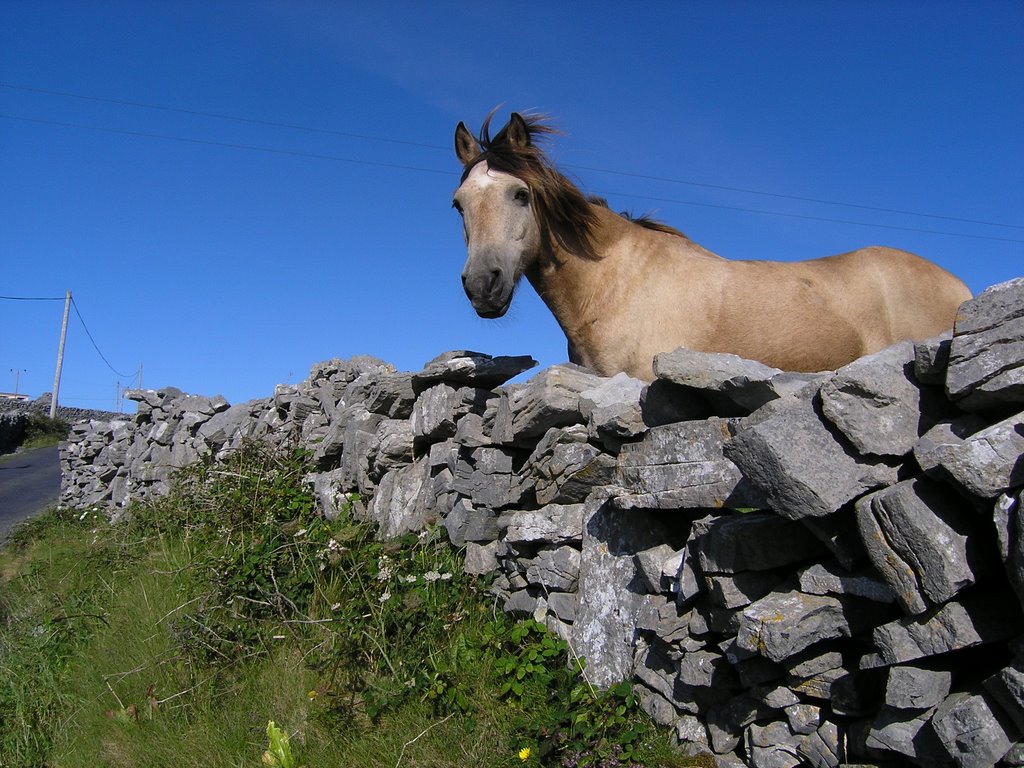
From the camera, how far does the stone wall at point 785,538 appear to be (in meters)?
2.05

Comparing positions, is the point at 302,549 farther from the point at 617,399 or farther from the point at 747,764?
the point at 747,764

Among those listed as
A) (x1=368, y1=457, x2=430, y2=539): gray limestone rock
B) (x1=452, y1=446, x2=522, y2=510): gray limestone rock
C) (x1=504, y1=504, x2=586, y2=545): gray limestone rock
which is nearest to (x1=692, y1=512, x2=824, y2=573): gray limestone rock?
(x1=504, y1=504, x2=586, y2=545): gray limestone rock

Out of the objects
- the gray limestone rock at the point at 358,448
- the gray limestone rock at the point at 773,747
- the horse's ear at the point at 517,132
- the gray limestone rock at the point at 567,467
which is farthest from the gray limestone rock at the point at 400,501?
the gray limestone rock at the point at 773,747

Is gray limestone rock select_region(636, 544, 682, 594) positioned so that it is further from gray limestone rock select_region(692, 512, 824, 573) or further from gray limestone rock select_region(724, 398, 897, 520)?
gray limestone rock select_region(724, 398, 897, 520)

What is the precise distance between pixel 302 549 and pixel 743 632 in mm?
3441

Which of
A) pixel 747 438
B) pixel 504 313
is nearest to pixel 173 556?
pixel 504 313

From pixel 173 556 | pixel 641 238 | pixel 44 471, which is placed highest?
pixel 44 471

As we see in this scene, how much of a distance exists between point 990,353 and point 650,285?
290 centimetres

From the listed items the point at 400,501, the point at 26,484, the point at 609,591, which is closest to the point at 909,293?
the point at 609,591

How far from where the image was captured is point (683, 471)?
3.11m

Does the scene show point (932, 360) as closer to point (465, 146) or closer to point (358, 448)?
point (465, 146)

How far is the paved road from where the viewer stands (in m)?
13.6

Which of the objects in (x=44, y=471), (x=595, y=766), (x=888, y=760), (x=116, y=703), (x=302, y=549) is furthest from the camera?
(x=44, y=471)

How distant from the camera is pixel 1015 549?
73.0 inches
